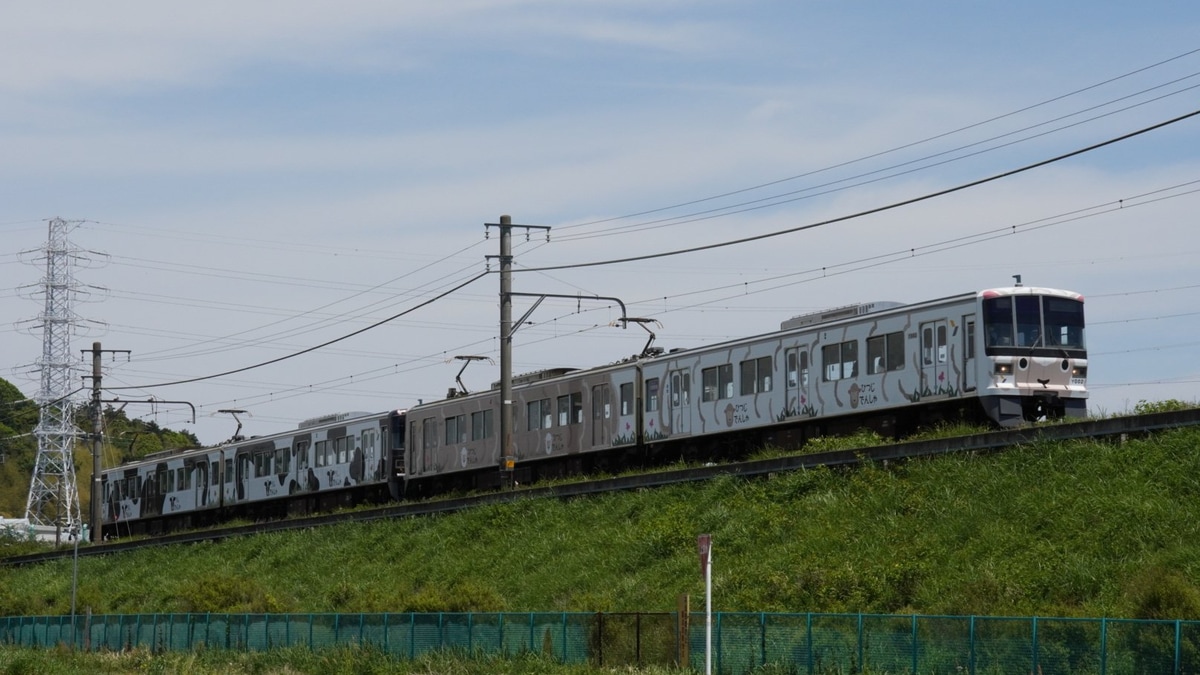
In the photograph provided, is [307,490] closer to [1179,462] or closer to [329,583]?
[329,583]

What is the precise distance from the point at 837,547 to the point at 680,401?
449 inches

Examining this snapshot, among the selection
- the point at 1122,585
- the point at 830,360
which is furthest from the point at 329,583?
the point at 1122,585

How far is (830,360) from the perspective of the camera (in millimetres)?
30094

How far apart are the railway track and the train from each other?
84.8 inches

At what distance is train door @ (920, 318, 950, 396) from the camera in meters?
27.4

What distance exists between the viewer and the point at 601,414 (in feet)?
122

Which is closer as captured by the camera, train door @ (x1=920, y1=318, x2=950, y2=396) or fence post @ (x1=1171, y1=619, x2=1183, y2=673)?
fence post @ (x1=1171, y1=619, x2=1183, y2=673)

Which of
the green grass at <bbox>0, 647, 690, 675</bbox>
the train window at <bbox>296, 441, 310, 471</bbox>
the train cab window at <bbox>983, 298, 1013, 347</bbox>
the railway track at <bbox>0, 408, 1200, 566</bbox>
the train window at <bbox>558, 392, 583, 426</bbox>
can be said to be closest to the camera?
the railway track at <bbox>0, 408, 1200, 566</bbox>

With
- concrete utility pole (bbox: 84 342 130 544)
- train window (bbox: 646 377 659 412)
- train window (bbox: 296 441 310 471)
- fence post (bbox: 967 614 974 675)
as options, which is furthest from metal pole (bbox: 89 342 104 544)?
fence post (bbox: 967 614 974 675)

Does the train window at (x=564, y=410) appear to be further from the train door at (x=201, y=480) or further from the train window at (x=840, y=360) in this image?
the train door at (x=201, y=480)

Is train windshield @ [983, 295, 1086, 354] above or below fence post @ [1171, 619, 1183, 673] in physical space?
above

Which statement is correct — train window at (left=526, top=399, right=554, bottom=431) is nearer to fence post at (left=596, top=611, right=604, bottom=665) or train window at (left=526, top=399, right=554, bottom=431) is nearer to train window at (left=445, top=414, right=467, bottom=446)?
train window at (left=445, top=414, right=467, bottom=446)

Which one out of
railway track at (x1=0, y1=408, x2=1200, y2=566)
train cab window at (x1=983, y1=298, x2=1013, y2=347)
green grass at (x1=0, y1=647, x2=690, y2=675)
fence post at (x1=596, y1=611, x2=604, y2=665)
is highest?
train cab window at (x1=983, y1=298, x2=1013, y2=347)

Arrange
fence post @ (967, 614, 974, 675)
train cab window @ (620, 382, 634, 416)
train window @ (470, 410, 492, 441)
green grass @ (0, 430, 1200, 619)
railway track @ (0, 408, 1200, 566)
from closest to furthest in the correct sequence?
fence post @ (967, 614, 974, 675)
green grass @ (0, 430, 1200, 619)
railway track @ (0, 408, 1200, 566)
train cab window @ (620, 382, 634, 416)
train window @ (470, 410, 492, 441)
